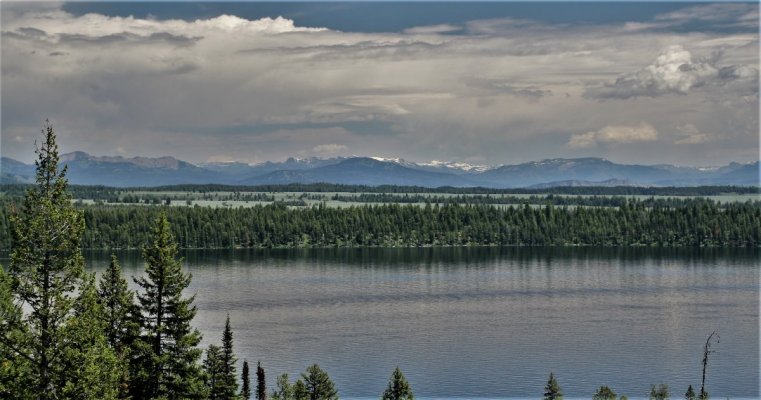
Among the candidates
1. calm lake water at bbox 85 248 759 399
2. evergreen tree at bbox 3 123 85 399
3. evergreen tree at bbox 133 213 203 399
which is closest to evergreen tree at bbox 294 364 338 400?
calm lake water at bbox 85 248 759 399

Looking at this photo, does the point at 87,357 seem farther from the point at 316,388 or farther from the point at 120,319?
the point at 316,388

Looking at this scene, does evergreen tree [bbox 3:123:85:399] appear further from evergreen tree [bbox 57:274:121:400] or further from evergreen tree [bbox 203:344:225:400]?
evergreen tree [bbox 203:344:225:400]

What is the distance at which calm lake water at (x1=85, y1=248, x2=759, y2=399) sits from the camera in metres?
67.4

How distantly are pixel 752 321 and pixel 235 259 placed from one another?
100 metres

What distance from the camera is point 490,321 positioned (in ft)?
307

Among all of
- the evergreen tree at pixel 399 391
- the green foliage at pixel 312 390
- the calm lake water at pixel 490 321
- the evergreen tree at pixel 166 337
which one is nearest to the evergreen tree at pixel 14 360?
the evergreen tree at pixel 166 337

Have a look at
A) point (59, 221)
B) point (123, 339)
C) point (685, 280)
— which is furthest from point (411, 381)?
point (685, 280)

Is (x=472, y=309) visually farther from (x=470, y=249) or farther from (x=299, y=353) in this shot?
(x=470, y=249)

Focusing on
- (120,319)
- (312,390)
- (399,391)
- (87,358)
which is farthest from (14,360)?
(312,390)

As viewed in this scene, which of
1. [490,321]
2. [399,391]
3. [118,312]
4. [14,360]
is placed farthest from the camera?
[490,321]

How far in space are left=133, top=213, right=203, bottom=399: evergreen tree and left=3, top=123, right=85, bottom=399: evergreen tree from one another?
5.82 meters

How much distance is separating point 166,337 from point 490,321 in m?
65.3

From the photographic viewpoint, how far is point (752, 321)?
3684 inches

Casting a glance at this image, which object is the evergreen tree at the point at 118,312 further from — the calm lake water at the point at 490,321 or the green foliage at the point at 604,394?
the calm lake water at the point at 490,321
